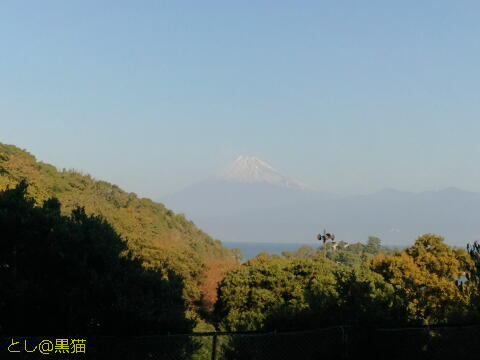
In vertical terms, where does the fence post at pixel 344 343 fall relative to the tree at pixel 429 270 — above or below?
below

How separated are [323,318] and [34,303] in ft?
27.1

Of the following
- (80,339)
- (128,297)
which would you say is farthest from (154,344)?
(128,297)

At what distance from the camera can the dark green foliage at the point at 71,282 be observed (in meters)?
15.4

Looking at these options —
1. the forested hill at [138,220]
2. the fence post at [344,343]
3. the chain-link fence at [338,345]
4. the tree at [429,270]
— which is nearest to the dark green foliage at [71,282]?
the chain-link fence at [338,345]

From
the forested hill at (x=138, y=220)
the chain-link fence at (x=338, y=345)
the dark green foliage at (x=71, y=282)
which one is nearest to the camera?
the chain-link fence at (x=338, y=345)

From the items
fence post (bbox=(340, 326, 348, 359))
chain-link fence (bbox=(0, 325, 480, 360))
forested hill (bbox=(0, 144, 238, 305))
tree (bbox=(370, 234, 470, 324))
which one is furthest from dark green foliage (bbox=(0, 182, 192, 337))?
tree (bbox=(370, 234, 470, 324))

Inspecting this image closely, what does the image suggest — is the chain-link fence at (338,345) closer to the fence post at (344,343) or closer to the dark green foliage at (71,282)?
the fence post at (344,343)

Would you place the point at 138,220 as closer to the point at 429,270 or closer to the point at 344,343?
the point at 429,270

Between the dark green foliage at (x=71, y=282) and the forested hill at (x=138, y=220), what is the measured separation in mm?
4231

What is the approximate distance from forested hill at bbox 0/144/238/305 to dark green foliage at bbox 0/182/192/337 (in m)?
4.23

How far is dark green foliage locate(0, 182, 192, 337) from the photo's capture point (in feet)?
50.4

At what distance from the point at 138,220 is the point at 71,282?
258 ft

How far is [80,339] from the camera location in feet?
32.9

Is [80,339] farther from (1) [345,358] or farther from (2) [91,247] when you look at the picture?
(2) [91,247]
